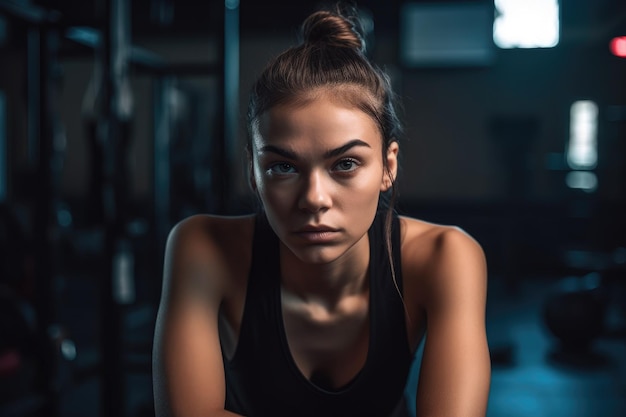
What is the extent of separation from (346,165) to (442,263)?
0.20 meters

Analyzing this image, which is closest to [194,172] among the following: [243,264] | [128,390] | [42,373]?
[128,390]

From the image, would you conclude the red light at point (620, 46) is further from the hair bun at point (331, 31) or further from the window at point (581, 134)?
the hair bun at point (331, 31)

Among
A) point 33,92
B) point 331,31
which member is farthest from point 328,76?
point 33,92

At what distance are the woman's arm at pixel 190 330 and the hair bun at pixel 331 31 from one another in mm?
298

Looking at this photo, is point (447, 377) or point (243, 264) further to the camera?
point (243, 264)

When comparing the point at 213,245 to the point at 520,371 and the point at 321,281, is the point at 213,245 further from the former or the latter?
the point at 520,371

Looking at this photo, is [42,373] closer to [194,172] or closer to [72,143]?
[194,172]

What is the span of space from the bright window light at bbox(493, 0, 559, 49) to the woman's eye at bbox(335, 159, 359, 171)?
4477mm

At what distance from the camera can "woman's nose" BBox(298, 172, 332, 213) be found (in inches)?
29.7

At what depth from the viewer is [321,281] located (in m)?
0.96

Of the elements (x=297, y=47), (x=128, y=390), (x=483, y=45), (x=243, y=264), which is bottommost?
(x=128, y=390)

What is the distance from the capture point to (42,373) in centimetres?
189

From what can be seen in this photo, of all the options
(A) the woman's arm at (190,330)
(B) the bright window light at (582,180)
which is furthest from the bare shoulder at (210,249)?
(B) the bright window light at (582,180)

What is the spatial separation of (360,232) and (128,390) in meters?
1.82
